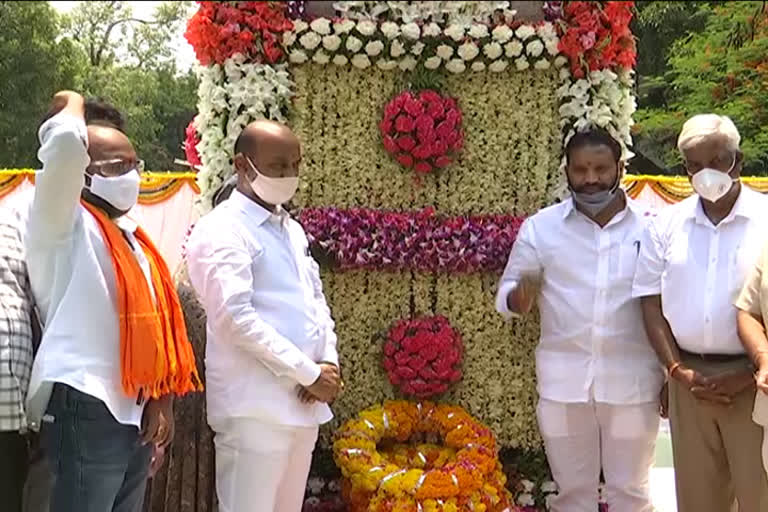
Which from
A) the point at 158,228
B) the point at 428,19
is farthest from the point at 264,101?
the point at 158,228

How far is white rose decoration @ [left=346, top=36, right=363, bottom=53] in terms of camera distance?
435 centimetres

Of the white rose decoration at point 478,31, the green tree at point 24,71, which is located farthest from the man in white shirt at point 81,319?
the green tree at point 24,71

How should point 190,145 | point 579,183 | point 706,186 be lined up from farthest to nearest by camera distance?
point 190,145, point 579,183, point 706,186

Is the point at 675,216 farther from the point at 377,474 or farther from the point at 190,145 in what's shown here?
the point at 190,145

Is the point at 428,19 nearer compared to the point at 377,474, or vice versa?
the point at 377,474

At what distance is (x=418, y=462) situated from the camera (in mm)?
4254

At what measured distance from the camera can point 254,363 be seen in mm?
3293

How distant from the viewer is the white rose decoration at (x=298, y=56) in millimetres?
4383

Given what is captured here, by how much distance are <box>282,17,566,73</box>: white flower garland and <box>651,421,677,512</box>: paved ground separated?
2.17 meters

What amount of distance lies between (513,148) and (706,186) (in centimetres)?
116

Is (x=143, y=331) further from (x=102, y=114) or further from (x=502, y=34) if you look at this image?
(x=502, y=34)

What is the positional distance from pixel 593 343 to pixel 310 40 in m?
2.01

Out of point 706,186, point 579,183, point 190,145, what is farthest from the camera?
point 190,145

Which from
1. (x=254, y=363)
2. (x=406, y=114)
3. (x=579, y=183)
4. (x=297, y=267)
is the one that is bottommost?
(x=254, y=363)
